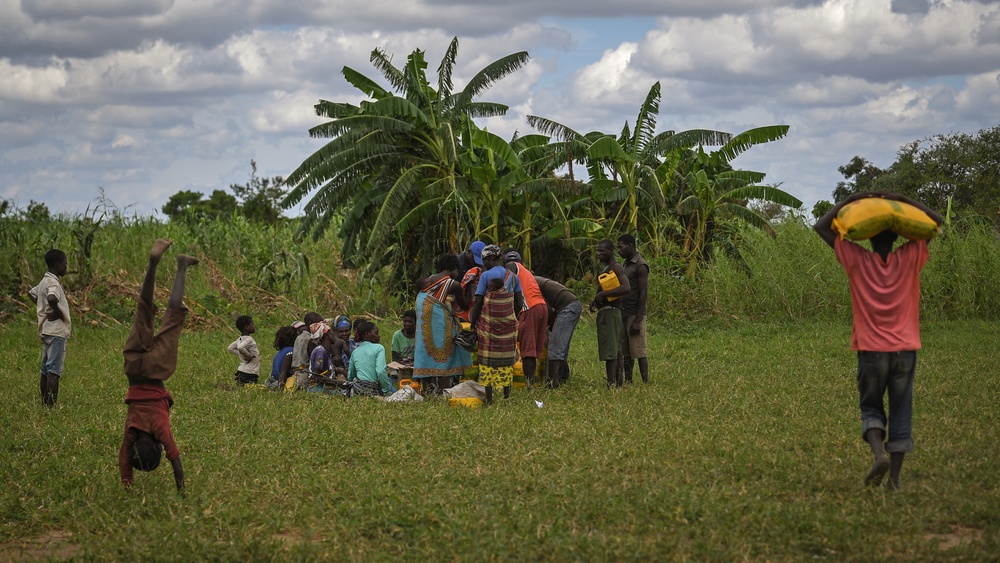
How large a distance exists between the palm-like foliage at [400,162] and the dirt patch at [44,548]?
11.2 metres

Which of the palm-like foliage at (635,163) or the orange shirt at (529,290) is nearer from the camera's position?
the orange shirt at (529,290)

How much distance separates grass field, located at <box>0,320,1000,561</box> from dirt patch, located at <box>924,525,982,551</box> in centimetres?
3

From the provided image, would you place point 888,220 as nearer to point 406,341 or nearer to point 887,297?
point 887,297

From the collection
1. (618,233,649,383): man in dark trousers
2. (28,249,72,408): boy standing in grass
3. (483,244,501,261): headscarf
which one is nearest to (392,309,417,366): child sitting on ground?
(483,244,501,261): headscarf

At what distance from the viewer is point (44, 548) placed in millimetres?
5891

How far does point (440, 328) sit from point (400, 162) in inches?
342

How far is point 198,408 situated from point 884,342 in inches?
273

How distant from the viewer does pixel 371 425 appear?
8953 mm

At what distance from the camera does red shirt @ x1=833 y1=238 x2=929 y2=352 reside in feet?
→ 20.2

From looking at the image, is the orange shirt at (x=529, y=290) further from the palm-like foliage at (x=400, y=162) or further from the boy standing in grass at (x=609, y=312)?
the palm-like foliage at (x=400, y=162)

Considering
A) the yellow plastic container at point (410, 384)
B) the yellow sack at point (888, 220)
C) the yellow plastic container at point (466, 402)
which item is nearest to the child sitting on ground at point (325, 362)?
the yellow plastic container at point (410, 384)

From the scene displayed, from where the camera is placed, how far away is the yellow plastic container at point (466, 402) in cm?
999

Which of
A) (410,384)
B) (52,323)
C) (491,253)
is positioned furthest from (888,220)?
(52,323)

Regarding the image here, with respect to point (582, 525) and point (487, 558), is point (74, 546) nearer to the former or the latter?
point (487, 558)
